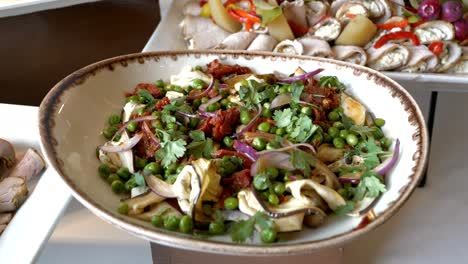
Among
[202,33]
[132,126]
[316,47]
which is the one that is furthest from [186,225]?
[202,33]

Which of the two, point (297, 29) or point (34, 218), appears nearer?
point (34, 218)

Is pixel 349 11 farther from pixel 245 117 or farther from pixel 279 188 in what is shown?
pixel 279 188

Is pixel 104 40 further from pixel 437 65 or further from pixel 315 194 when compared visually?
pixel 315 194

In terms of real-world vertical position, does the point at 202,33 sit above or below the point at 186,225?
below

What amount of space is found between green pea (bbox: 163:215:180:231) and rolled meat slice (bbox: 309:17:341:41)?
0.95 metres

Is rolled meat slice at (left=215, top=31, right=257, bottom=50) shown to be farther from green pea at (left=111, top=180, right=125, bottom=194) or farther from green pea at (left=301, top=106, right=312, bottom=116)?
green pea at (left=111, top=180, right=125, bottom=194)

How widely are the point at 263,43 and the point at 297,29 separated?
0.17 metres

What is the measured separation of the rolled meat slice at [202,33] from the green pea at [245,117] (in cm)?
60

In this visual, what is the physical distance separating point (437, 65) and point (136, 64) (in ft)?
2.83

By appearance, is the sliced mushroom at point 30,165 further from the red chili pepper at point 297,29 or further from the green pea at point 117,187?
the red chili pepper at point 297,29

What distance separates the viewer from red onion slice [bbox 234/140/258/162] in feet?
3.29

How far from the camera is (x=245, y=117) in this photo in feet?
3.65

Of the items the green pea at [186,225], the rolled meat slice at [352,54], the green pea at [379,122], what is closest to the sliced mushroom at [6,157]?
the green pea at [186,225]

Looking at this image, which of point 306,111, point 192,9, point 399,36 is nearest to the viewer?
point 306,111
